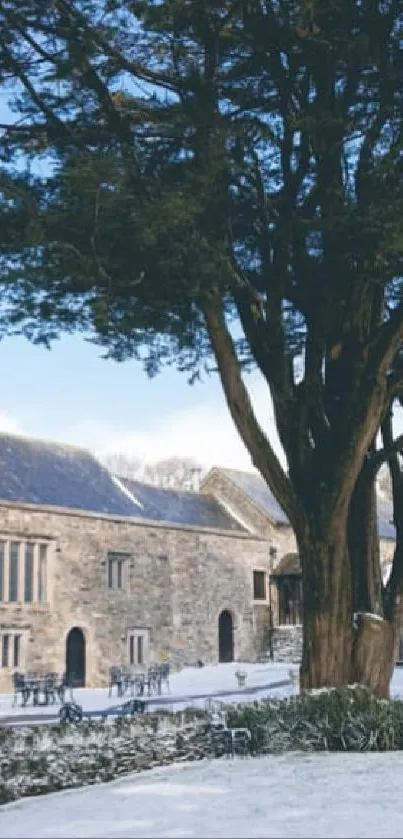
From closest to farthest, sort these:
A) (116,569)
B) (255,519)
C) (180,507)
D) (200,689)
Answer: (200,689)
(116,569)
(180,507)
(255,519)

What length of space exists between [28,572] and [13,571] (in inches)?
25.9

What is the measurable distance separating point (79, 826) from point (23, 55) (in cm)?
856

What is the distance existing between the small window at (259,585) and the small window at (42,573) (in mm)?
11701

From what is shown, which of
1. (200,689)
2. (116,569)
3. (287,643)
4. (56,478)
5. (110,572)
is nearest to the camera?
(200,689)

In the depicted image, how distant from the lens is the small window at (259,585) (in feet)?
139

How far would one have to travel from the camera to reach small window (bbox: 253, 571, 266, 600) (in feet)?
139

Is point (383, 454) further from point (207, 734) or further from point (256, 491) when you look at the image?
point (256, 491)

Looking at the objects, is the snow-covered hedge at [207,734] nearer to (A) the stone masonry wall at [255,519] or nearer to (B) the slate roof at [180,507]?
(B) the slate roof at [180,507]

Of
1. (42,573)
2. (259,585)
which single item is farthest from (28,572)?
(259,585)

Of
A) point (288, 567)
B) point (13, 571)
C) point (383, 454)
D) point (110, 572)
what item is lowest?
point (383, 454)

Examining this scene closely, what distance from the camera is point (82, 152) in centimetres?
1153

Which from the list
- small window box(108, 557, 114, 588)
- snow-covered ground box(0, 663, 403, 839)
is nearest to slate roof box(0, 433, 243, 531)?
small window box(108, 557, 114, 588)

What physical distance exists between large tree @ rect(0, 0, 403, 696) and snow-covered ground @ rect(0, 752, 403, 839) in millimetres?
2443

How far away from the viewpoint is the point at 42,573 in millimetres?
32750
